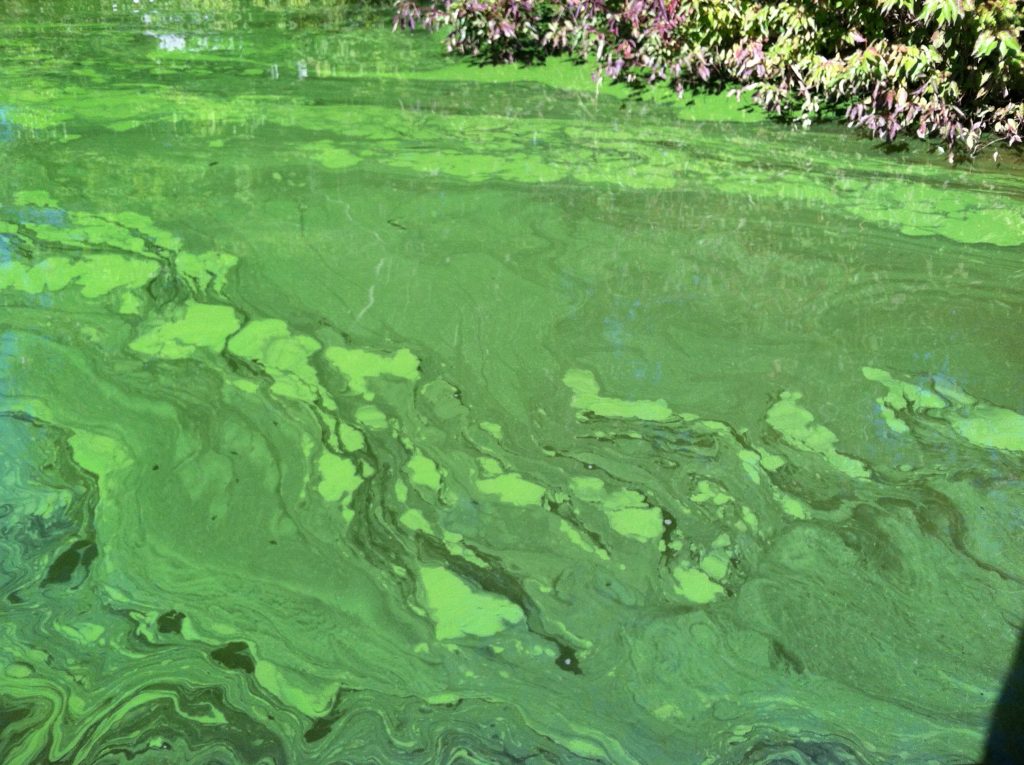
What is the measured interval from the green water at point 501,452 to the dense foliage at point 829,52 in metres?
0.22

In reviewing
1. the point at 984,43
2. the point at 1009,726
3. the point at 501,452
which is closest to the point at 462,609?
the point at 501,452

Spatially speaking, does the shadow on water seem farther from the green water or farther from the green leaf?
the green leaf

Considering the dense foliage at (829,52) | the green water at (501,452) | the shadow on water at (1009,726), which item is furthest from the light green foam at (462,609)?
the dense foliage at (829,52)

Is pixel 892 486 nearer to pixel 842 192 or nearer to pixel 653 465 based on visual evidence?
pixel 653 465

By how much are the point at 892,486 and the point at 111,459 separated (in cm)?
145

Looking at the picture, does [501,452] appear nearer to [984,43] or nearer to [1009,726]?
[1009,726]

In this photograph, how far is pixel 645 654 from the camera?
1.41 metres

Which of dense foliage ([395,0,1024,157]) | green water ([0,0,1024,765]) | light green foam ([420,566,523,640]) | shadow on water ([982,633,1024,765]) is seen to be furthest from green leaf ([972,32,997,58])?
light green foam ([420,566,523,640])

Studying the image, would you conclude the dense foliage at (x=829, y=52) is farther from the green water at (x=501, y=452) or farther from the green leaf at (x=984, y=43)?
the green water at (x=501, y=452)

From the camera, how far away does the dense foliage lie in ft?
10.6

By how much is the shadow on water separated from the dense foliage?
2350 millimetres

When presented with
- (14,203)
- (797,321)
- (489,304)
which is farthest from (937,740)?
(14,203)

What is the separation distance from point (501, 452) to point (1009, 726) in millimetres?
941

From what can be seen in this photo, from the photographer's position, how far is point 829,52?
3.68 m
